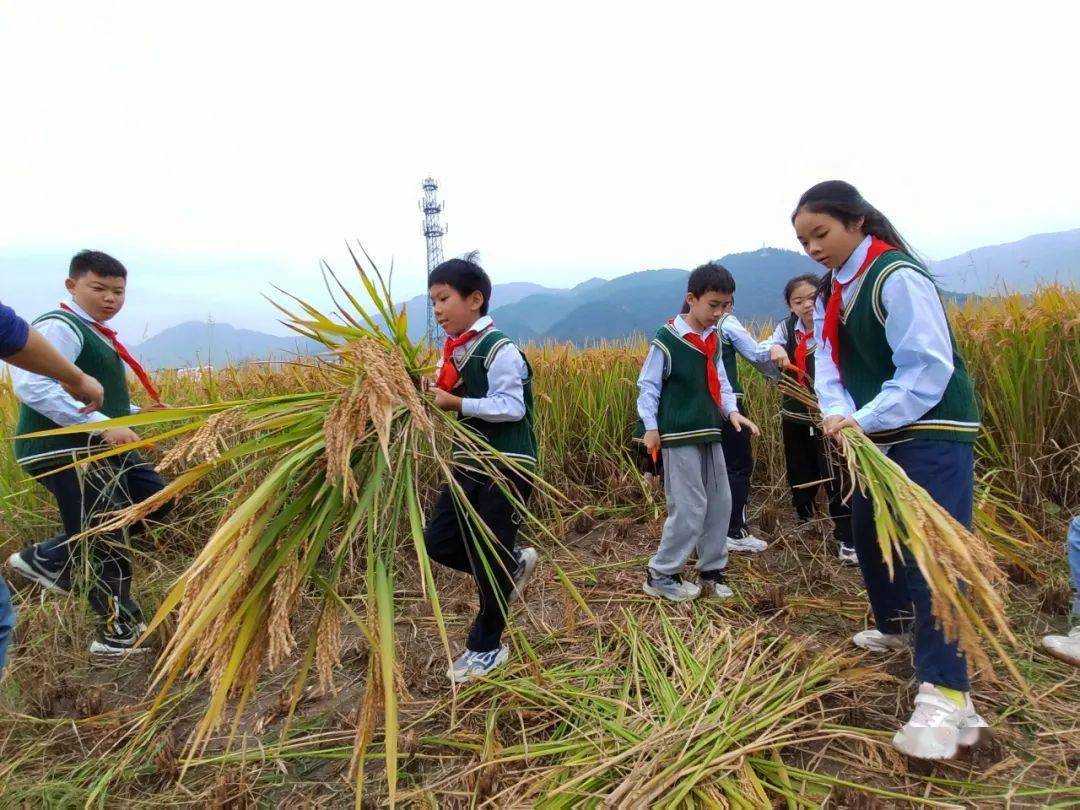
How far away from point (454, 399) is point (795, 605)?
1.93 meters

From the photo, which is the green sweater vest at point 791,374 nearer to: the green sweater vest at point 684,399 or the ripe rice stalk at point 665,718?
the green sweater vest at point 684,399

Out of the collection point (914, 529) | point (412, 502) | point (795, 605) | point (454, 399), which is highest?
point (454, 399)

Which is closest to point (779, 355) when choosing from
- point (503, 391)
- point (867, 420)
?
point (867, 420)

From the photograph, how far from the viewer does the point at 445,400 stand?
209 cm

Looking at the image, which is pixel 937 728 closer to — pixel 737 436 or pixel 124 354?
pixel 737 436

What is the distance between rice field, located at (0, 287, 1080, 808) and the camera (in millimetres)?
1608

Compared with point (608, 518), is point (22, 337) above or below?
above

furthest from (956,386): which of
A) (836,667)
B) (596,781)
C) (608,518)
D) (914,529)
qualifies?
(608,518)

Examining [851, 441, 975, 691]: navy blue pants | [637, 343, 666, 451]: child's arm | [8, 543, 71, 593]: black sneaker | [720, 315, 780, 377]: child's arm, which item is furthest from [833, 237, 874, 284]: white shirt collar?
[8, 543, 71, 593]: black sneaker

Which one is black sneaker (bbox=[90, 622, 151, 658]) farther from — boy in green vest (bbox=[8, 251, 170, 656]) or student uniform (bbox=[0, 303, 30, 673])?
student uniform (bbox=[0, 303, 30, 673])

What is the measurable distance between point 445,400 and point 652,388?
1.24m

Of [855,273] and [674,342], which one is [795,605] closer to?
[674,342]

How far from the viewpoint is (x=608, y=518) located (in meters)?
4.22

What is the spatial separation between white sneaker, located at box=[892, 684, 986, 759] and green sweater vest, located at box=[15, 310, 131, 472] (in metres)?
3.33
